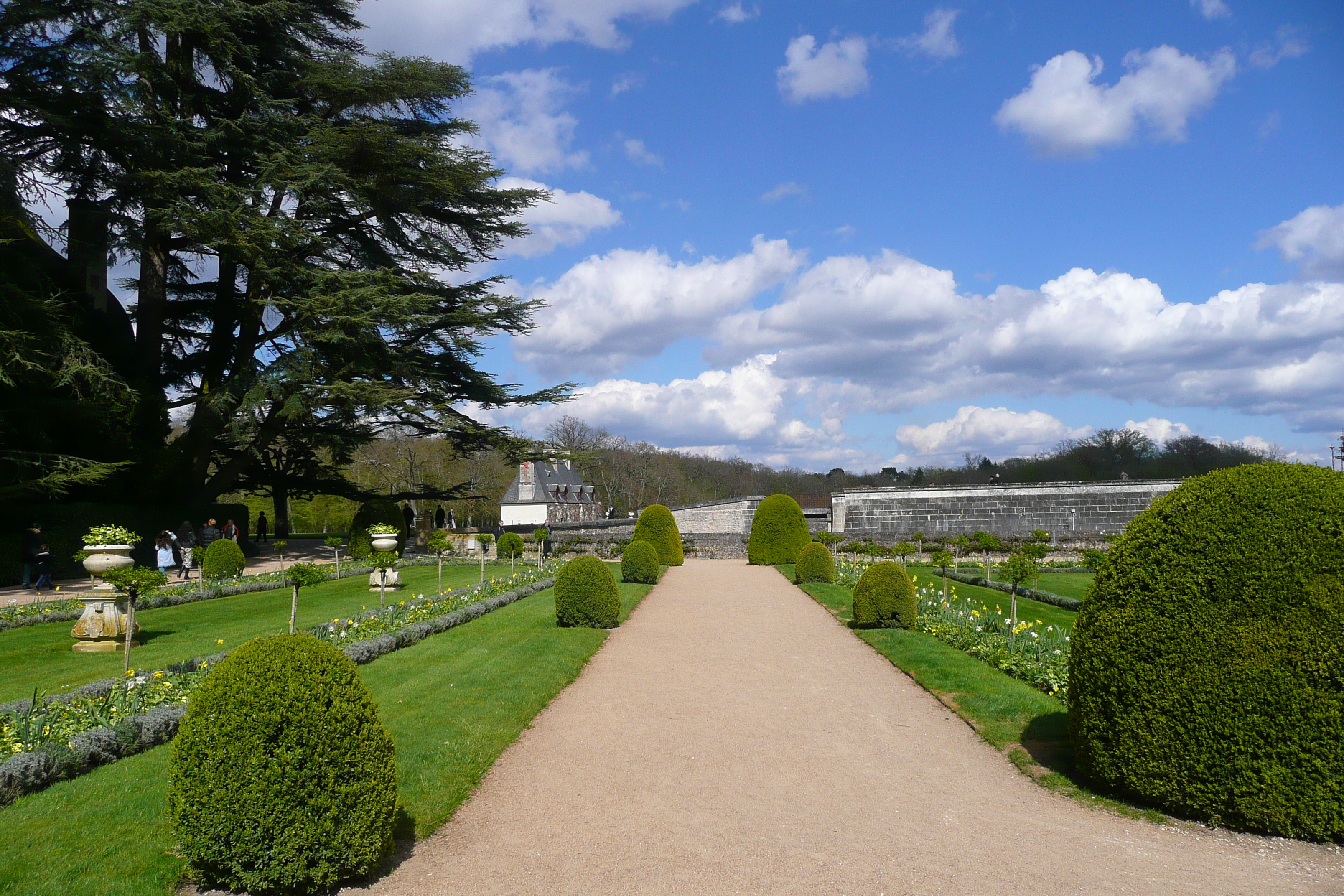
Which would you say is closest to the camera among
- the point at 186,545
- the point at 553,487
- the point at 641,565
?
the point at 641,565

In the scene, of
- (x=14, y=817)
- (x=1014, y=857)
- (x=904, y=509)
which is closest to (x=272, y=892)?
(x=14, y=817)

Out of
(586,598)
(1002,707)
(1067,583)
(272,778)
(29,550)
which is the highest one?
(29,550)

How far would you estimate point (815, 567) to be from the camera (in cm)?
1848

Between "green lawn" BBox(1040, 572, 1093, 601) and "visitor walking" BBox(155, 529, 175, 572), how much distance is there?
20.7m

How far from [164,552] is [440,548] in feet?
22.1

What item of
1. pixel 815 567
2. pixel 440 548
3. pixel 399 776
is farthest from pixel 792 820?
pixel 440 548

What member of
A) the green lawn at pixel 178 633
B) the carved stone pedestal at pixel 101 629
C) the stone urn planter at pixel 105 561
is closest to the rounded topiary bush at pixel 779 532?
the green lawn at pixel 178 633

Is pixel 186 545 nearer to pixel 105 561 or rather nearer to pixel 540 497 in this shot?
pixel 105 561

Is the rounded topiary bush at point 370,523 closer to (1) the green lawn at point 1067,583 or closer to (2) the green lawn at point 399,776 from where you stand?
(2) the green lawn at point 399,776

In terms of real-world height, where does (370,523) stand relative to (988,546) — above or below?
above

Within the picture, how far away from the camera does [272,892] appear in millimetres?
3654

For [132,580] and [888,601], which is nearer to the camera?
[132,580]

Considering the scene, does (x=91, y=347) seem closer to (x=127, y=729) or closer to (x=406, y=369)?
(x=406, y=369)

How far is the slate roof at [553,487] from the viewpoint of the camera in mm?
57969
